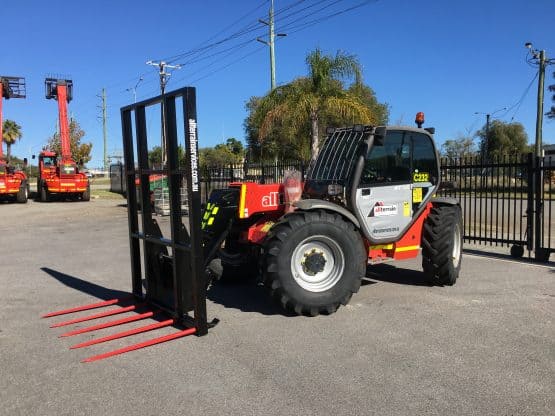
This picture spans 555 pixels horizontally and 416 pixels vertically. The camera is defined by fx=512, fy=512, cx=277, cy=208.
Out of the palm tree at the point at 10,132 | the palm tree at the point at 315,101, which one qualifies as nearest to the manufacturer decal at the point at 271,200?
the palm tree at the point at 315,101

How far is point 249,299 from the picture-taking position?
20.8 feet

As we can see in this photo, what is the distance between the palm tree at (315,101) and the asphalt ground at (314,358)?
31.4 feet

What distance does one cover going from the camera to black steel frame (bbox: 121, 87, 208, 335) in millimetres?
4777

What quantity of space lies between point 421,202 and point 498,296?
1506 millimetres

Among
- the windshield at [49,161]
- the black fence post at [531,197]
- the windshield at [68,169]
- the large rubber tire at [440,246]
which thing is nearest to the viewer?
the large rubber tire at [440,246]

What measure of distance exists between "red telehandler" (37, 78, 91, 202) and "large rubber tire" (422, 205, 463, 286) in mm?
24126

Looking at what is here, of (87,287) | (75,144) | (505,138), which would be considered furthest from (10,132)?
(87,287)

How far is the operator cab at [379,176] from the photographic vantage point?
20.2 feet

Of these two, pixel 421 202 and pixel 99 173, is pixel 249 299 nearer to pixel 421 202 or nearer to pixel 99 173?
pixel 421 202

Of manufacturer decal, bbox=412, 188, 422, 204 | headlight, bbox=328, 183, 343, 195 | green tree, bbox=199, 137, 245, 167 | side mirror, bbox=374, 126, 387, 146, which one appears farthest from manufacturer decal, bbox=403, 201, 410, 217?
green tree, bbox=199, 137, 245, 167

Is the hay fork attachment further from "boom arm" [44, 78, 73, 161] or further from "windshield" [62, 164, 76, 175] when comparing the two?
"boom arm" [44, 78, 73, 161]

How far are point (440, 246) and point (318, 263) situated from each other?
1.98 m

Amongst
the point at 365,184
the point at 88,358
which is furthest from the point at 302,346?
the point at 365,184

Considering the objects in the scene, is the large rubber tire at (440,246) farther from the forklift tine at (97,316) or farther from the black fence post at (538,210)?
the forklift tine at (97,316)
